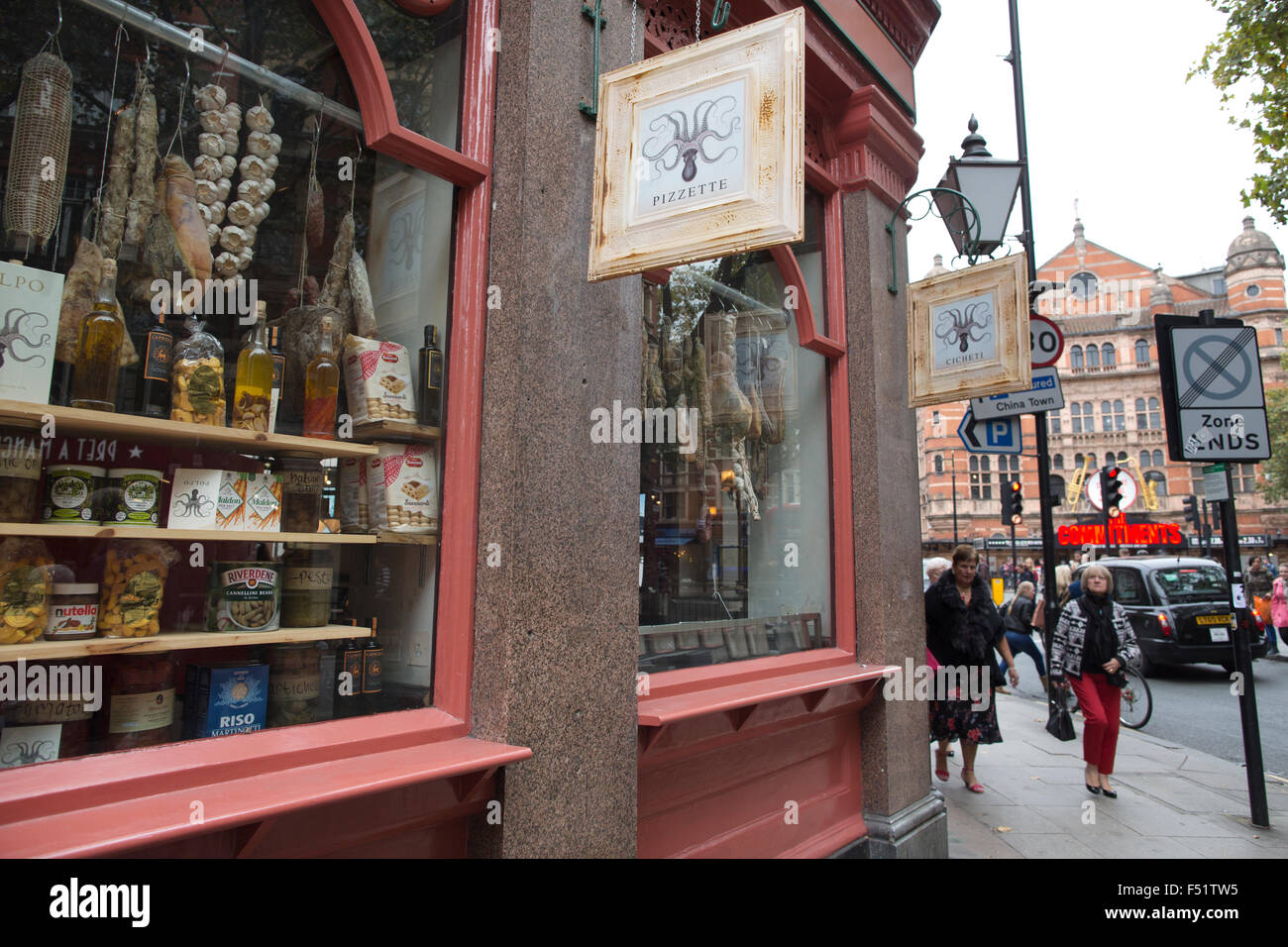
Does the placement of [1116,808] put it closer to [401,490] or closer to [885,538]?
[885,538]

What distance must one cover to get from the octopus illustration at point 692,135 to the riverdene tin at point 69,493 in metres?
2.26

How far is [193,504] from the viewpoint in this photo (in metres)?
2.71

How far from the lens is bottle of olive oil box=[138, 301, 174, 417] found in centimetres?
263

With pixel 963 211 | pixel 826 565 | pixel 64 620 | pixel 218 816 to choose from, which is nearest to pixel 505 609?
pixel 218 816

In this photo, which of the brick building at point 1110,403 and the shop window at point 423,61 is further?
the brick building at point 1110,403

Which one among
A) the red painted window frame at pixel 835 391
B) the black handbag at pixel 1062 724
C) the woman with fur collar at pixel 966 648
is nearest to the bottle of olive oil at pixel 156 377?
the red painted window frame at pixel 835 391

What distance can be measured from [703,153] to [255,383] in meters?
1.91

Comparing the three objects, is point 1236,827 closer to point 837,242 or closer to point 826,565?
point 826,565

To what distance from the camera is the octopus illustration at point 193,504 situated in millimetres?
2691

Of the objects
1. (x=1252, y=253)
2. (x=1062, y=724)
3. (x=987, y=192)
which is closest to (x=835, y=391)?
(x=987, y=192)

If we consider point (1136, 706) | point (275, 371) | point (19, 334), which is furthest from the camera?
point (1136, 706)

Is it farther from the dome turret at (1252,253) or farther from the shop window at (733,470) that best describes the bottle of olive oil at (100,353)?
the dome turret at (1252,253)

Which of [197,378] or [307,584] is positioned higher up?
[197,378]

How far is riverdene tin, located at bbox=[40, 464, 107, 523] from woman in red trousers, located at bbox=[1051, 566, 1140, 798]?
723 centimetres
